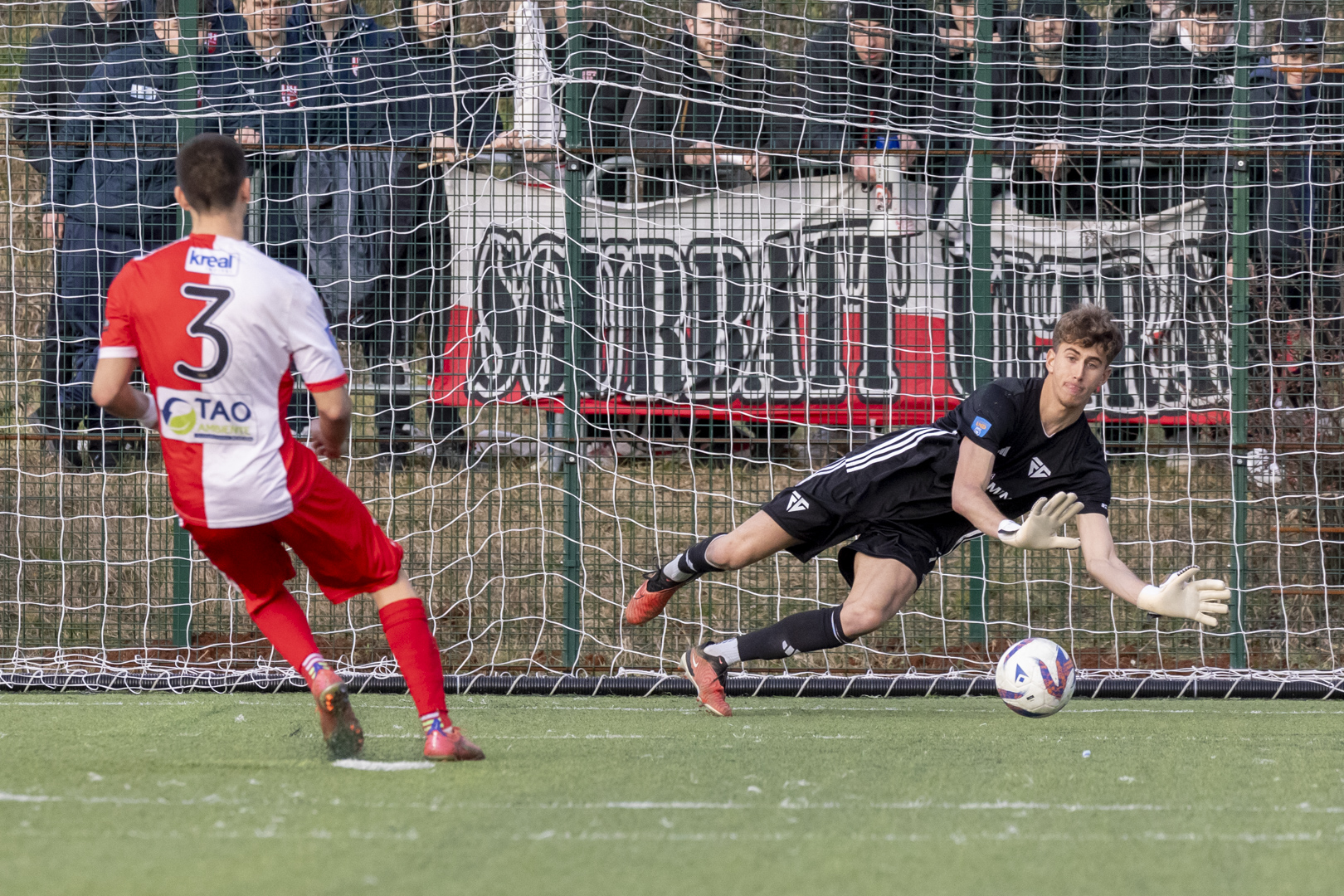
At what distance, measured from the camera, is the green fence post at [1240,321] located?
6.96 meters

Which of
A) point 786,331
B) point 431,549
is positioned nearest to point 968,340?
point 786,331

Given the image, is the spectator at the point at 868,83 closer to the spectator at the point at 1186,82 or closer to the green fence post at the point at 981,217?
the green fence post at the point at 981,217

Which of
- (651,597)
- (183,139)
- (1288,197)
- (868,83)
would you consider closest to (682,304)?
(868,83)

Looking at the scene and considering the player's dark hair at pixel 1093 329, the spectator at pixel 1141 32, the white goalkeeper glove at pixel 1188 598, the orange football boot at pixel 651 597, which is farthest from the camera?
the spectator at pixel 1141 32

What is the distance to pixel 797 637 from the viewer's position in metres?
5.62

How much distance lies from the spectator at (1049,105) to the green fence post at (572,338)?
210cm

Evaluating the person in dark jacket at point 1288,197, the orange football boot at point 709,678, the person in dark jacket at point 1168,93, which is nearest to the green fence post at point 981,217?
the person in dark jacket at point 1168,93

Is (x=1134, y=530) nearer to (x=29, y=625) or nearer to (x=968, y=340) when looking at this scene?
(x=968, y=340)

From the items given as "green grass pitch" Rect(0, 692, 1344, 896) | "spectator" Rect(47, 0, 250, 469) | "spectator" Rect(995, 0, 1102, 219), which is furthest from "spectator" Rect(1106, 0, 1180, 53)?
"spectator" Rect(47, 0, 250, 469)

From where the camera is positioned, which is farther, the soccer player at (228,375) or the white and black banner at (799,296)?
the white and black banner at (799,296)

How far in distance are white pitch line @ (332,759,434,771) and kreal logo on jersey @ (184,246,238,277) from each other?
142cm

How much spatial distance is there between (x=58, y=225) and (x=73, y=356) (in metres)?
0.67

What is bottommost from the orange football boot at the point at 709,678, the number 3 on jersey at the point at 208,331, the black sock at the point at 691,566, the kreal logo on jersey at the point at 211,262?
the orange football boot at the point at 709,678

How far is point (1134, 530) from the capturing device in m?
7.21
